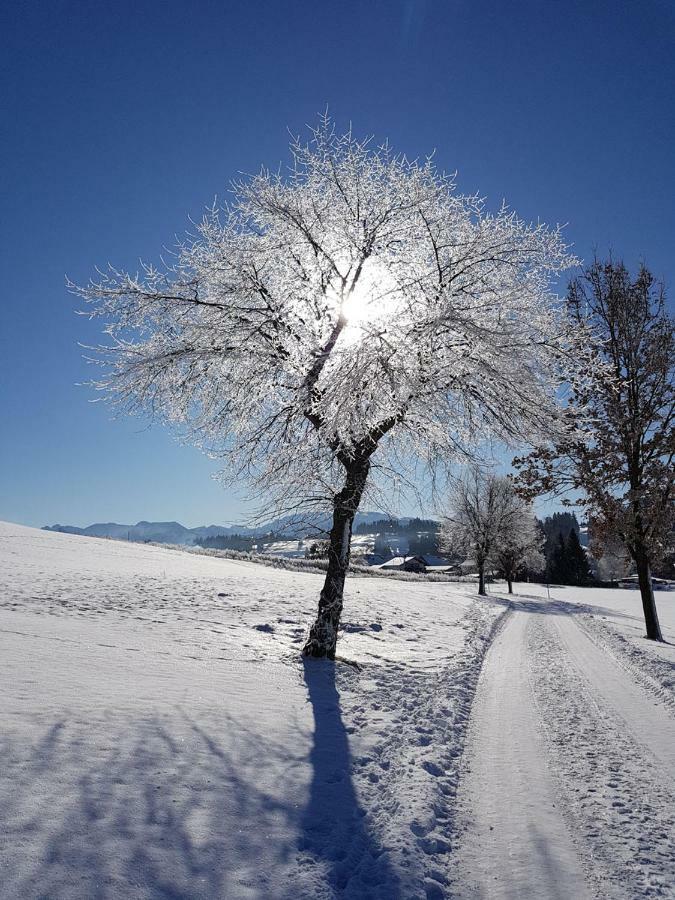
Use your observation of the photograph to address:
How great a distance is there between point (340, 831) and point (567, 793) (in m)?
2.23

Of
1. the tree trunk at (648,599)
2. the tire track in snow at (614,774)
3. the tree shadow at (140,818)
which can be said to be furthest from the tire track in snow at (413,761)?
the tree trunk at (648,599)

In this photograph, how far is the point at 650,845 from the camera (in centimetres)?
366

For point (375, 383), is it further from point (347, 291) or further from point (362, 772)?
point (362, 772)

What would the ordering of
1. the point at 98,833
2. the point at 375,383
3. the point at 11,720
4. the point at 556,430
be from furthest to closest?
the point at 556,430 → the point at 375,383 → the point at 11,720 → the point at 98,833

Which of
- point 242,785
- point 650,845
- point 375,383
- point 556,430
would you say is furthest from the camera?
point 556,430

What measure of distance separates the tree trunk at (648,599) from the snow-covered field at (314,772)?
600 centimetres

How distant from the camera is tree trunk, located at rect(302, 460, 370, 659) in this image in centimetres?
941

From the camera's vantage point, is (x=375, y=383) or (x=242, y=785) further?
(x=375, y=383)

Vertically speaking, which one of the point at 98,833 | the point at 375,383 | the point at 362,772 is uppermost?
the point at 375,383

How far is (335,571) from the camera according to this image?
31.5 feet

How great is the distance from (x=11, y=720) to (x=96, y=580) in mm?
12805

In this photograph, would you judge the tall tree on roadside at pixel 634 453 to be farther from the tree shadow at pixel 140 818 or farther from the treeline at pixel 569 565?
the treeline at pixel 569 565

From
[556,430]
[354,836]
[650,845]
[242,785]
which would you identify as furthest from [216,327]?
[650,845]

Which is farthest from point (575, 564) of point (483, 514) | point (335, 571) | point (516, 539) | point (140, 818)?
point (140, 818)
